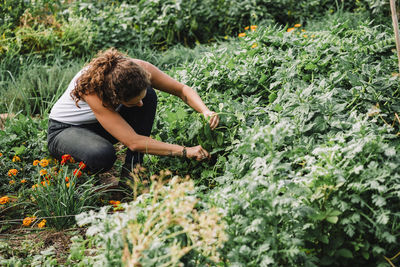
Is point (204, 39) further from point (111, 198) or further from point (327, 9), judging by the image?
point (111, 198)

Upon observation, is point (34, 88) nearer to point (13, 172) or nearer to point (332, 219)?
point (13, 172)

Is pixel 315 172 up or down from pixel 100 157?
up

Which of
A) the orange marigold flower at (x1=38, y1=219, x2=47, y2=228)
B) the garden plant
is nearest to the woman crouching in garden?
the garden plant

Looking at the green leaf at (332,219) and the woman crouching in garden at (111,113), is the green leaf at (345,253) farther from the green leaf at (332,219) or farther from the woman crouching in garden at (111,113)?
the woman crouching in garden at (111,113)

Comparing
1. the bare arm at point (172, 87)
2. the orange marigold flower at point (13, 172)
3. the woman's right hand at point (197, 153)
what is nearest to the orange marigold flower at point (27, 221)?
the orange marigold flower at point (13, 172)

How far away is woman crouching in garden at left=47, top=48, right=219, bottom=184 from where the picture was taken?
8.45 feet

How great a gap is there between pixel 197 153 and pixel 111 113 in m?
0.60

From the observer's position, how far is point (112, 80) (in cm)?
253

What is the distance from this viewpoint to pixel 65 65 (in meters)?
4.90

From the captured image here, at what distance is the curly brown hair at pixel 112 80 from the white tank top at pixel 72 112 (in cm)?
15

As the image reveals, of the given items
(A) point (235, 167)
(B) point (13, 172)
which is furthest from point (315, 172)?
(B) point (13, 172)

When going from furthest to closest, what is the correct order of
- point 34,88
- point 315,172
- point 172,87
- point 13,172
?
point 34,88, point 172,87, point 13,172, point 315,172

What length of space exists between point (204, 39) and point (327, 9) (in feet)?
6.23

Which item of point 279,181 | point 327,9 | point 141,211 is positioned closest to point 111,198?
point 141,211
